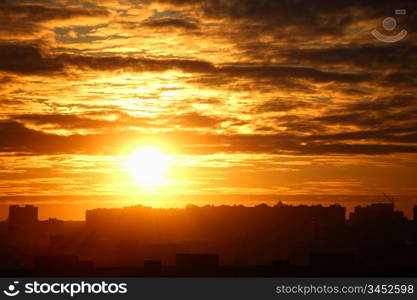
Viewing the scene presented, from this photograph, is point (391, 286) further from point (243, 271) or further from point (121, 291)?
point (243, 271)

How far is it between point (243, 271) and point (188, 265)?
9.67 meters

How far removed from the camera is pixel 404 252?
6284 inches

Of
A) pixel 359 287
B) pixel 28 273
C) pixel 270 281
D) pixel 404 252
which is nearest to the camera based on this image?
pixel 359 287

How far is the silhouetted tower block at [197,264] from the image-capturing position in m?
110

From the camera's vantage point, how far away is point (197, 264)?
115 m

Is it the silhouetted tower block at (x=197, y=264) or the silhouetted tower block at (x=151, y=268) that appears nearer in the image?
the silhouetted tower block at (x=151, y=268)

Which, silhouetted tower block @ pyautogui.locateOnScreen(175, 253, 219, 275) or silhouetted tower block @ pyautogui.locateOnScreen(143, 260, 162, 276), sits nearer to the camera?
silhouetted tower block @ pyautogui.locateOnScreen(143, 260, 162, 276)

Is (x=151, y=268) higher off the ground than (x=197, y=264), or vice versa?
(x=197, y=264)

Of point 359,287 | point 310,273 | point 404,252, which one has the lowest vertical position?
point 359,287

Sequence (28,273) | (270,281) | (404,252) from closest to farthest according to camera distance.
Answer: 1. (270,281)
2. (28,273)
3. (404,252)

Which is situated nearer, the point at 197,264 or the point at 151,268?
the point at 151,268

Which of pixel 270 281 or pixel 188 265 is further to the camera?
pixel 188 265

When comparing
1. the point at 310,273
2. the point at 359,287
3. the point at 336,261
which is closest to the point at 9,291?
the point at 359,287

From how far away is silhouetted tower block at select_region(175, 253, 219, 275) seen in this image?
11019cm
